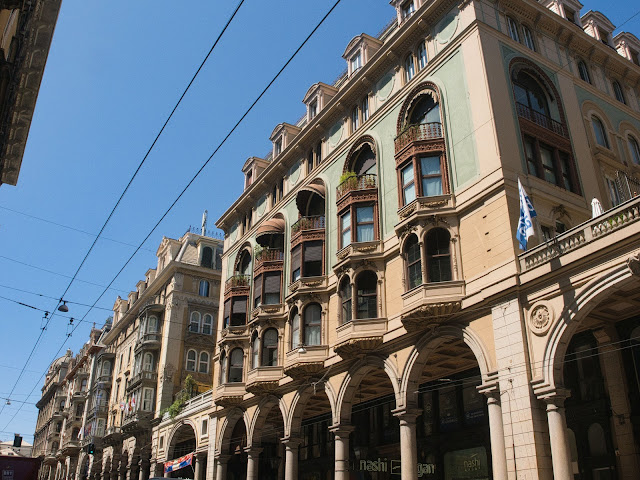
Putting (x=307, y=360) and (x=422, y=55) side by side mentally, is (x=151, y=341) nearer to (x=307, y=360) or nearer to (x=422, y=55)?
(x=307, y=360)

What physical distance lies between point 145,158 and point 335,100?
1731 centimetres

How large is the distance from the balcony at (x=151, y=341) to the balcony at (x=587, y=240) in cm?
4014

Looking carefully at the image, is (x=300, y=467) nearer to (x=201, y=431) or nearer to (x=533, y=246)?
(x=201, y=431)

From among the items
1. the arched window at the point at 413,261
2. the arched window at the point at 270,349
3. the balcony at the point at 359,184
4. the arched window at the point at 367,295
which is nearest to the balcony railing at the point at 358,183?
the balcony at the point at 359,184

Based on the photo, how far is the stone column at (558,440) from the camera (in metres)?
16.1

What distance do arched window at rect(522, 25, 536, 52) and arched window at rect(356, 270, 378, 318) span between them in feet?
41.3

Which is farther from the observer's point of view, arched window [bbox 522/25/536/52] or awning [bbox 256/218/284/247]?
awning [bbox 256/218/284/247]

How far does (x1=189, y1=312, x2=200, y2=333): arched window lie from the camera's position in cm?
5241

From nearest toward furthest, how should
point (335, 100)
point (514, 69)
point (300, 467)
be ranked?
point (514, 69) → point (335, 100) → point (300, 467)

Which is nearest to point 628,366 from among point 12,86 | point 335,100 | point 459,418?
point 459,418

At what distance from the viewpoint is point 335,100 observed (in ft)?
107

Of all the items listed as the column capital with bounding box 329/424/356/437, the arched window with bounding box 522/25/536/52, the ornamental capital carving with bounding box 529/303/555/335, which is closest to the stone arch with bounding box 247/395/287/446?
the column capital with bounding box 329/424/356/437

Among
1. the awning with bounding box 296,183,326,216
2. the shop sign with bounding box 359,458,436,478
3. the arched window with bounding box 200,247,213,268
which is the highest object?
the arched window with bounding box 200,247,213,268

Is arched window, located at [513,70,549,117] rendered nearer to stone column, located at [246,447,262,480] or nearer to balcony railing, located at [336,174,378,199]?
balcony railing, located at [336,174,378,199]
